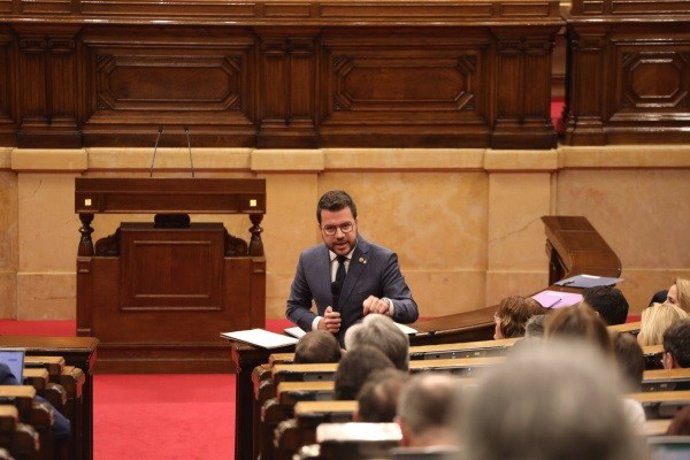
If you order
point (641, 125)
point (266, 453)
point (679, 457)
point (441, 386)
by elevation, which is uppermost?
point (641, 125)

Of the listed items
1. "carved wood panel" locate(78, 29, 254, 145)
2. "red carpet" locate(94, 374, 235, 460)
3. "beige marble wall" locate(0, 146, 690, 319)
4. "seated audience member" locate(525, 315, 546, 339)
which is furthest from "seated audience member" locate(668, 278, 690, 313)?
"carved wood panel" locate(78, 29, 254, 145)

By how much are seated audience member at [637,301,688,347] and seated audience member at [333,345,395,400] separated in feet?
5.27

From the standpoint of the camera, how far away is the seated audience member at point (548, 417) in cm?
160

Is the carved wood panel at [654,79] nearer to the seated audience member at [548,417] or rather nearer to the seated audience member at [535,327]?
the seated audience member at [535,327]

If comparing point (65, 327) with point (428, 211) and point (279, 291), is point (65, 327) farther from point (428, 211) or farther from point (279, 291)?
point (428, 211)

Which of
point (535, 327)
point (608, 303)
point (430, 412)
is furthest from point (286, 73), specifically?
point (430, 412)

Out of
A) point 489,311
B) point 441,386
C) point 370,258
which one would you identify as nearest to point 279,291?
point 489,311

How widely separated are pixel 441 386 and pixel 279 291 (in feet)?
24.2

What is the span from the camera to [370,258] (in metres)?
6.17

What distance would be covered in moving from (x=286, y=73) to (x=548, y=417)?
28.1 feet

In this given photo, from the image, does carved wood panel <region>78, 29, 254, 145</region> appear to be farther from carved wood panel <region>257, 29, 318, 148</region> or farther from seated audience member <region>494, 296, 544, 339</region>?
seated audience member <region>494, 296, 544, 339</region>

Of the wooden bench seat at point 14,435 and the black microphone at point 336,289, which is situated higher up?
the black microphone at point 336,289

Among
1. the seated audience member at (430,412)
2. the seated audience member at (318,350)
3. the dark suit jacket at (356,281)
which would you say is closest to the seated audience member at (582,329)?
the seated audience member at (430,412)

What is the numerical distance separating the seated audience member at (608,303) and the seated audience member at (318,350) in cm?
156
